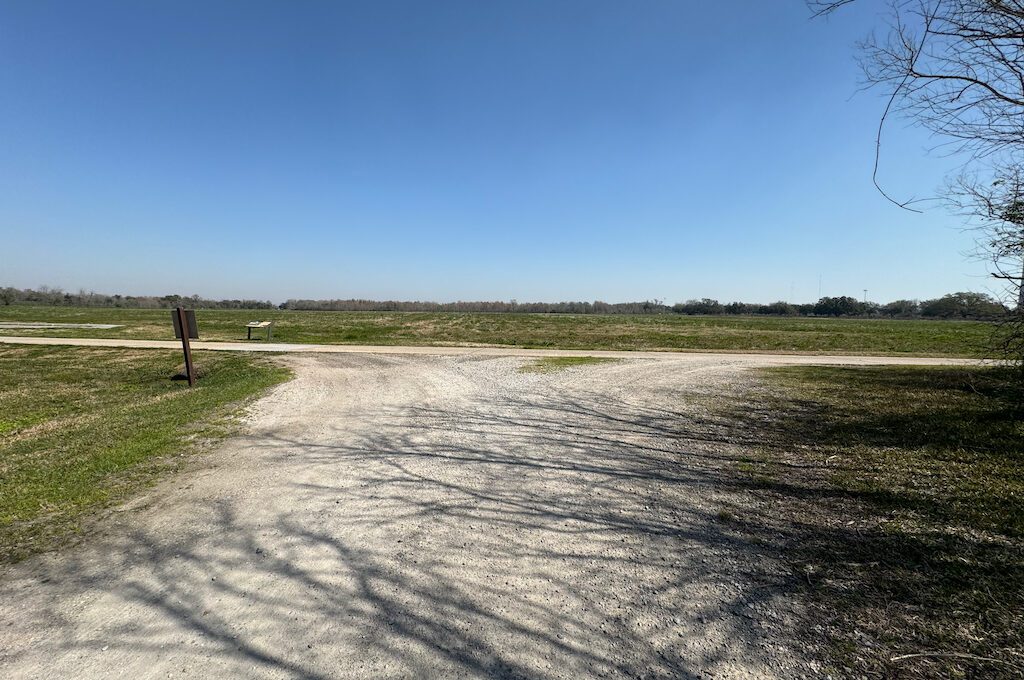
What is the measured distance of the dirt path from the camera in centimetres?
249

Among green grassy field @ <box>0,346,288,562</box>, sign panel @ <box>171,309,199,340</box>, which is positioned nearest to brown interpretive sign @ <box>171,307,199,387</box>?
sign panel @ <box>171,309,199,340</box>

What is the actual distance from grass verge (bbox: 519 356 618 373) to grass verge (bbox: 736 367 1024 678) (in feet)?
22.5

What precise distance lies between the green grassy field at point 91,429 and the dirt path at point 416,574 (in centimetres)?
56

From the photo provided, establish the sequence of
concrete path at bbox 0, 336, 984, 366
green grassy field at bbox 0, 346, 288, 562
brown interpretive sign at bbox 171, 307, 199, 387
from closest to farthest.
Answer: green grassy field at bbox 0, 346, 288, 562
brown interpretive sign at bbox 171, 307, 199, 387
concrete path at bbox 0, 336, 984, 366

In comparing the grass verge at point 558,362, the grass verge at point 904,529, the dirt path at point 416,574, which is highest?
the grass verge at point 558,362

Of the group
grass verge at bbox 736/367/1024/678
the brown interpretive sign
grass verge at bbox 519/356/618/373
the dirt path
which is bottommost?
the dirt path

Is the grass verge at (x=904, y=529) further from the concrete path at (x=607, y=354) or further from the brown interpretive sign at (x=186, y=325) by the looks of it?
the brown interpretive sign at (x=186, y=325)

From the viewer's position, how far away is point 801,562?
3453 mm

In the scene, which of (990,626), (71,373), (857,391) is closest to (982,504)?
(990,626)

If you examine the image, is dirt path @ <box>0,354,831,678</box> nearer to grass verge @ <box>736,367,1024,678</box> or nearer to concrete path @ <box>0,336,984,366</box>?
grass verge @ <box>736,367,1024,678</box>

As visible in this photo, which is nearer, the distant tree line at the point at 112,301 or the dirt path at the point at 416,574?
the dirt path at the point at 416,574

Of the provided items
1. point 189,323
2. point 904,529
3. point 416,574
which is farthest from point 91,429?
point 904,529

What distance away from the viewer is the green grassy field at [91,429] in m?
4.33

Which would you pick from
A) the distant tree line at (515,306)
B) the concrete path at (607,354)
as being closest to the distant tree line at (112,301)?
the distant tree line at (515,306)
